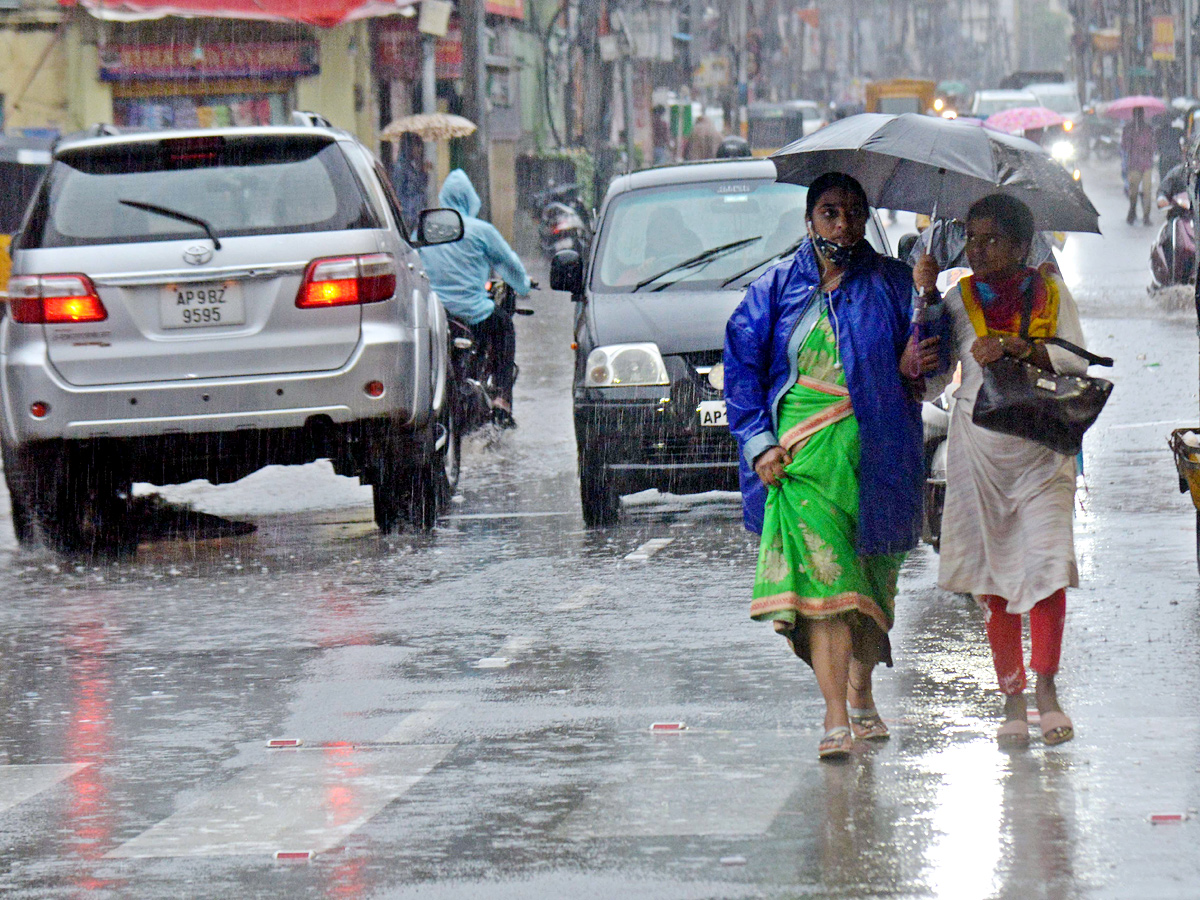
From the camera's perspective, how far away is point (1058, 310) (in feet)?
20.9

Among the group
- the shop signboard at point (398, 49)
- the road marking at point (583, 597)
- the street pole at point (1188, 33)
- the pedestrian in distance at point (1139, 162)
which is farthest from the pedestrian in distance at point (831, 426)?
the street pole at point (1188, 33)

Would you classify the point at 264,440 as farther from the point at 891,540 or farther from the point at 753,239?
the point at 891,540

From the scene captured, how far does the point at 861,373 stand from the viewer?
19.7 feet

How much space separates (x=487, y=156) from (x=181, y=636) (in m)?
15.6

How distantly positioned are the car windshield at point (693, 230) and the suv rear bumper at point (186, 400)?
1946mm

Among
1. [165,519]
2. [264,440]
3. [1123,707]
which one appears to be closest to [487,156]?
[165,519]

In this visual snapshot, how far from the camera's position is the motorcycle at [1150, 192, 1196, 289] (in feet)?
73.7

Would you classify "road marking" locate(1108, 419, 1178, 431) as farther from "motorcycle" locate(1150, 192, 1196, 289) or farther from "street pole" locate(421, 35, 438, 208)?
"street pole" locate(421, 35, 438, 208)

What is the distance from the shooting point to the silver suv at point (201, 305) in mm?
9984

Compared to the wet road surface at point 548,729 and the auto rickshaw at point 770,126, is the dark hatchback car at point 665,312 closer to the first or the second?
the wet road surface at point 548,729

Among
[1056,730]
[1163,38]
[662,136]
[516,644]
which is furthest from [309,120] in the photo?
[1163,38]

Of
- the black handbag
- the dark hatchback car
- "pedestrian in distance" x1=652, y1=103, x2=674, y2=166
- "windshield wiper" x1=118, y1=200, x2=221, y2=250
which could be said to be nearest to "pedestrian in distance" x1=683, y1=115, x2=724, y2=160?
"pedestrian in distance" x1=652, y1=103, x2=674, y2=166

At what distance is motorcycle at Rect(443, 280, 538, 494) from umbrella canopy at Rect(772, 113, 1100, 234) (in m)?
6.04

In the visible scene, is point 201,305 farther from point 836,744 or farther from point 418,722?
point 836,744
